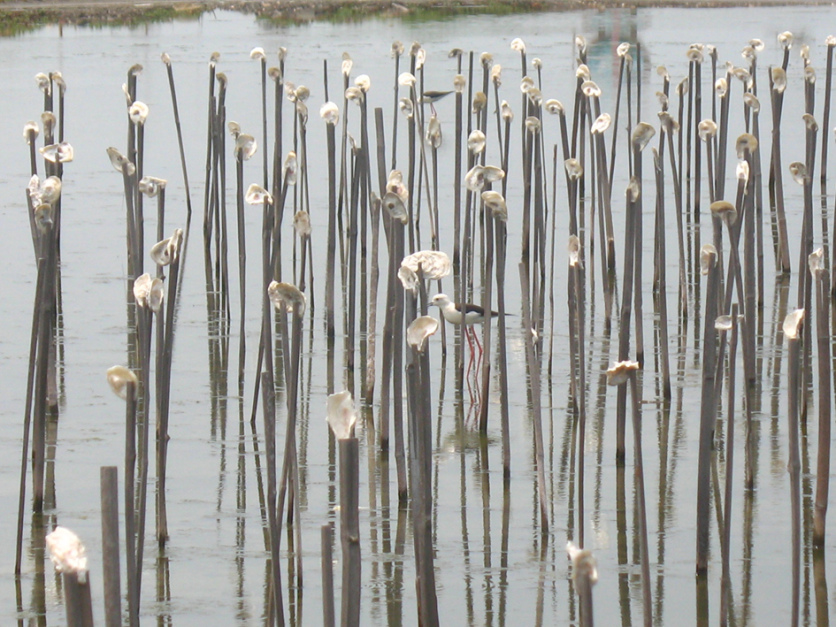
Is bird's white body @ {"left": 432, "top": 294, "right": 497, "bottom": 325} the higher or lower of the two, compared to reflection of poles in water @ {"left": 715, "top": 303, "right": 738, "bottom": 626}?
higher

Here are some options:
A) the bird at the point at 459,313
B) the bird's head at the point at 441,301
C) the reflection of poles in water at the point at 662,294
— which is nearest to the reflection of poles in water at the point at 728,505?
the reflection of poles in water at the point at 662,294

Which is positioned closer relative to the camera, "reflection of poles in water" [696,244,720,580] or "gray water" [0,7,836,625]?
"reflection of poles in water" [696,244,720,580]

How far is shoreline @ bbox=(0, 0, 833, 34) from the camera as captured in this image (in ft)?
110

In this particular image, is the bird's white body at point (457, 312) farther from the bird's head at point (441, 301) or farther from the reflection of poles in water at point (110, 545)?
the reflection of poles in water at point (110, 545)

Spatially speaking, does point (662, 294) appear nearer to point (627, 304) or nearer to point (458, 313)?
point (627, 304)

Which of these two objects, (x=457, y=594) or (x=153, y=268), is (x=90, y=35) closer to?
(x=153, y=268)

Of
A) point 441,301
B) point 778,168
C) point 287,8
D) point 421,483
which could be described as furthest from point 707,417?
point 287,8

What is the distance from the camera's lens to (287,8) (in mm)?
37219

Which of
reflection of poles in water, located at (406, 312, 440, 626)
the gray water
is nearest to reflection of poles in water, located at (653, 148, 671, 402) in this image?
the gray water

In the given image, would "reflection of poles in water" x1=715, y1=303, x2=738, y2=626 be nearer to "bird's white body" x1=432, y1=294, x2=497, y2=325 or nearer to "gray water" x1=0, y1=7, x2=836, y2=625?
"gray water" x1=0, y1=7, x2=836, y2=625

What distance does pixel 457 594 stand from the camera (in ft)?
14.3

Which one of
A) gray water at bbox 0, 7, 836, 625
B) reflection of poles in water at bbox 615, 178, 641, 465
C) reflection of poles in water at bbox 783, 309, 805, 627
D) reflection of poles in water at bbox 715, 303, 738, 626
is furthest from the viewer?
reflection of poles in water at bbox 615, 178, 641, 465

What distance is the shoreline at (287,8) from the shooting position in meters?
33.6

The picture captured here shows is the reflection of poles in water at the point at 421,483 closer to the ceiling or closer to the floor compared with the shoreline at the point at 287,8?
closer to the floor
